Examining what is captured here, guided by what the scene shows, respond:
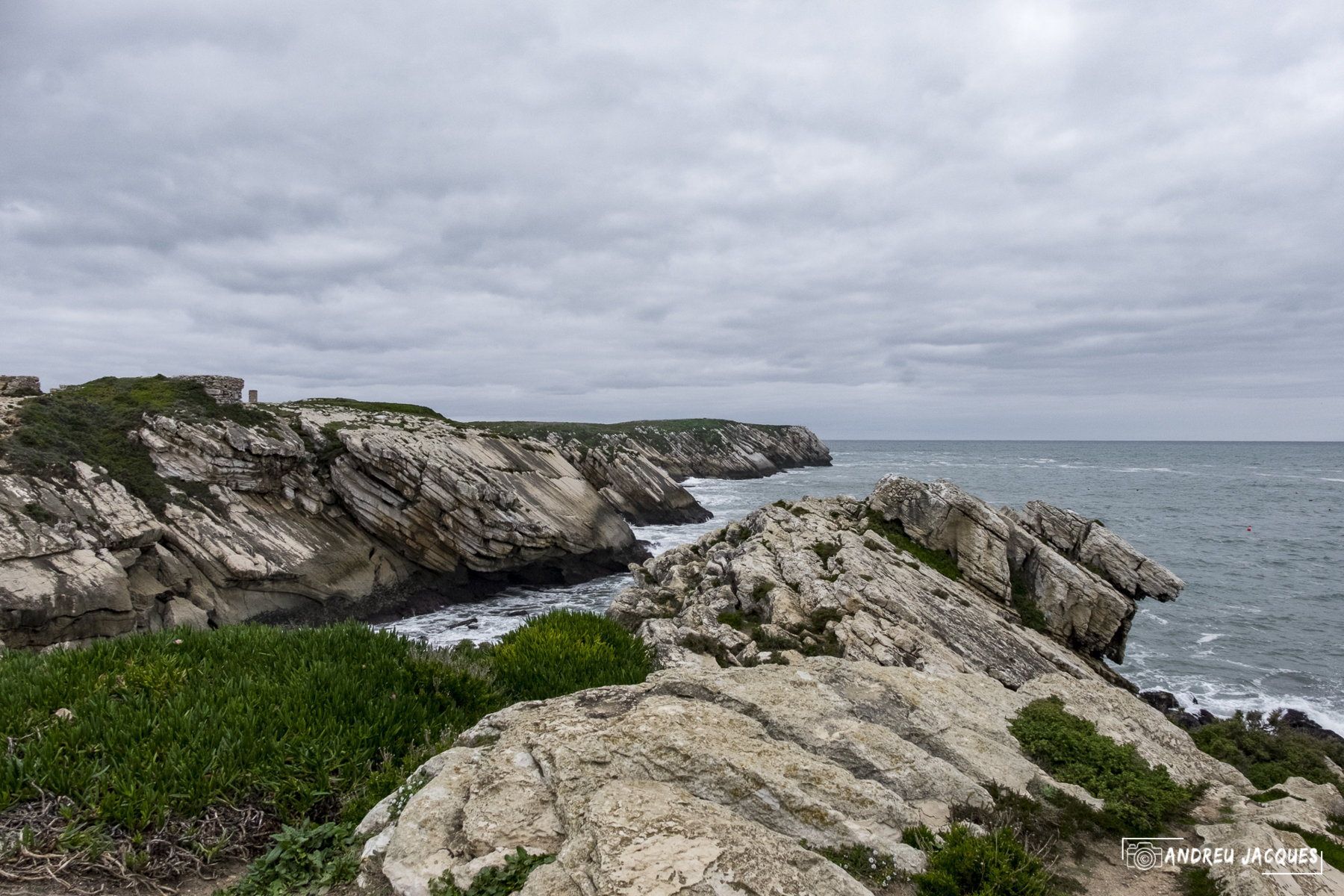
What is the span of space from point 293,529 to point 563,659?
85.7ft

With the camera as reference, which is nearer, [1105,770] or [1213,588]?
[1105,770]

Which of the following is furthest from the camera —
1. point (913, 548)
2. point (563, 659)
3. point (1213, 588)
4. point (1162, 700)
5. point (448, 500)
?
point (1213, 588)

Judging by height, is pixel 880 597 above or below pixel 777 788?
below

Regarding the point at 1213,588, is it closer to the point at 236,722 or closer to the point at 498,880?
the point at 498,880

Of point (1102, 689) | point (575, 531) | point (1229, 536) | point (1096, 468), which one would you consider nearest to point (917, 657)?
point (1102, 689)

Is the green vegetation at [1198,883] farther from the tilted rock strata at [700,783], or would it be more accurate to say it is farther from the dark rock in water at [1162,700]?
the dark rock in water at [1162,700]

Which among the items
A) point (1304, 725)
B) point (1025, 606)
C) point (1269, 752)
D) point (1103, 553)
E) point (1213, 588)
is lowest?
point (1304, 725)

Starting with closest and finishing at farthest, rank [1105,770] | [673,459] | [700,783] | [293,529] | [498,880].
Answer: [498,880] → [700,783] → [1105,770] → [293,529] → [673,459]

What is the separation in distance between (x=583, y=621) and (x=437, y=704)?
4.42 m

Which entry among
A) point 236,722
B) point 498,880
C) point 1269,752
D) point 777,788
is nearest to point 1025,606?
point 1269,752

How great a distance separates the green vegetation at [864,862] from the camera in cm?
486

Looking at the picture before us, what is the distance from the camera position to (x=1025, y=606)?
2267cm

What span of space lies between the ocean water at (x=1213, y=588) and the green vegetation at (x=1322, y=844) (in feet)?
68.6

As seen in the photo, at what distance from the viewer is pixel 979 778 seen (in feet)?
22.4
